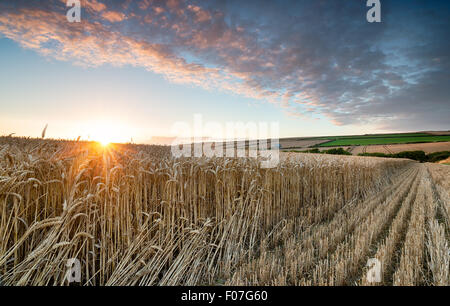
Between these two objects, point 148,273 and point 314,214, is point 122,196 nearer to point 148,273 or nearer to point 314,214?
point 148,273

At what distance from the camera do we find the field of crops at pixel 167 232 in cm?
258

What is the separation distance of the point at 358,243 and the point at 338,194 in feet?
13.4

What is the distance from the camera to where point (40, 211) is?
294 cm

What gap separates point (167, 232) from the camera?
3.34 metres

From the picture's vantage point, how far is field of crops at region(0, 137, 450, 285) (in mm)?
2580

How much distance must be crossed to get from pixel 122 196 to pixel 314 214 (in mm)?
4881

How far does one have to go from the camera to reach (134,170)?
3.50 m

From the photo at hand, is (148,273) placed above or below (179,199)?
below

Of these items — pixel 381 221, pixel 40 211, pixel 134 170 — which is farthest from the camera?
pixel 381 221
